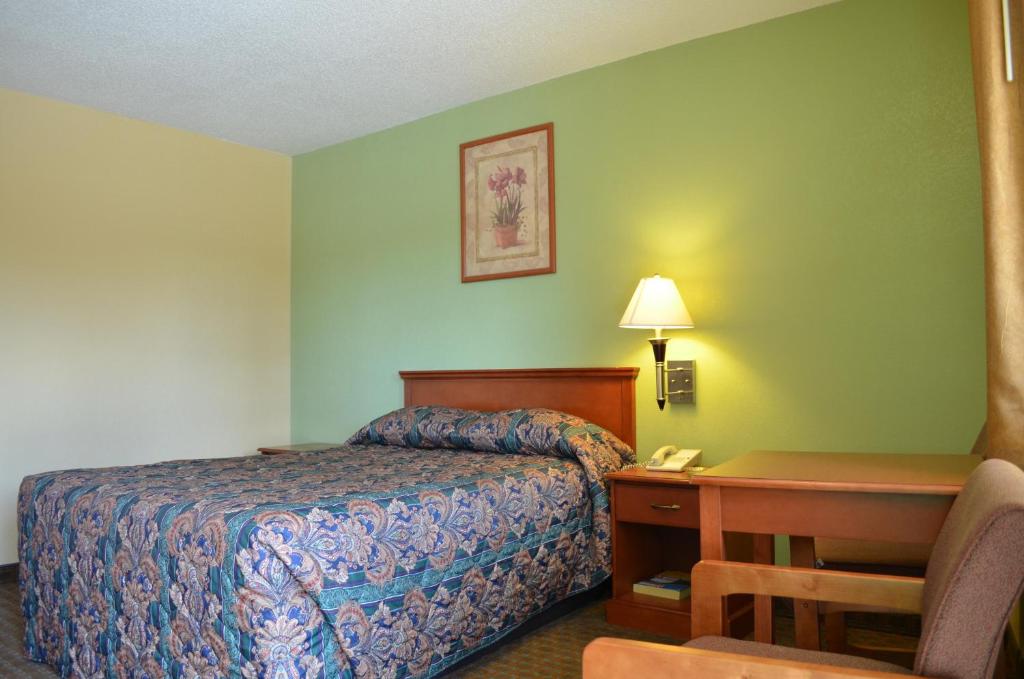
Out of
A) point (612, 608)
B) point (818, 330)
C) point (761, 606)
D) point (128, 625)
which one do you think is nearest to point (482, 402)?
point (612, 608)

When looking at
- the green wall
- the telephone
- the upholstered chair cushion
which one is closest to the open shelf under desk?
the telephone

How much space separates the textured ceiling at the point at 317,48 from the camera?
3219 millimetres

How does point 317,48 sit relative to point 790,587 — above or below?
above

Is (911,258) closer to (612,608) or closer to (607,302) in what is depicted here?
(607,302)

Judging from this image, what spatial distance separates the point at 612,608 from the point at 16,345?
3.43 meters

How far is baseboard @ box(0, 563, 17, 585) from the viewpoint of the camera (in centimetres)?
392

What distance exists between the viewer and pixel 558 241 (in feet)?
13.1

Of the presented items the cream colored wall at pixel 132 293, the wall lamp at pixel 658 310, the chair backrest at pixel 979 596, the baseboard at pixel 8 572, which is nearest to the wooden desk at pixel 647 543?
the wall lamp at pixel 658 310

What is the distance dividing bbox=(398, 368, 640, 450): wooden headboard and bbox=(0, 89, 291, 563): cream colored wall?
1321mm

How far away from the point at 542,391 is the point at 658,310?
0.95 meters

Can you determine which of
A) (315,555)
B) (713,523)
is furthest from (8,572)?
(713,523)

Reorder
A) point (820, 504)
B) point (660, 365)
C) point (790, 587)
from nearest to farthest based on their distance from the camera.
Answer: point (790, 587)
point (820, 504)
point (660, 365)

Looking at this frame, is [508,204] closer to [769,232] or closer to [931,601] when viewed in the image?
[769,232]

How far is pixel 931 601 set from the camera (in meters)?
1.32
